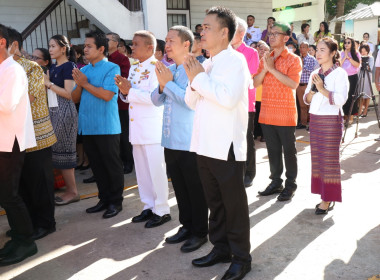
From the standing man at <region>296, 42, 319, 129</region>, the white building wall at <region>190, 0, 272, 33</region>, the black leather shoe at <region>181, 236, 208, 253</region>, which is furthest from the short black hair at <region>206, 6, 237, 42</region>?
the white building wall at <region>190, 0, 272, 33</region>

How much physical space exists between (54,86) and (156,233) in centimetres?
190

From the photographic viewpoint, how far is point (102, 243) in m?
3.89

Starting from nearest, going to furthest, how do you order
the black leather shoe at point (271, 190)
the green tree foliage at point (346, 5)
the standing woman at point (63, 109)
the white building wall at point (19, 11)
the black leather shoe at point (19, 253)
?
1. the black leather shoe at point (19, 253)
2. the standing woman at point (63, 109)
3. the black leather shoe at point (271, 190)
4. the white building wall at point (19, 11)
5. the green tree foliage at point (346, 5)

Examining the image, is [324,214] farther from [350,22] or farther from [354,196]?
[350,22]

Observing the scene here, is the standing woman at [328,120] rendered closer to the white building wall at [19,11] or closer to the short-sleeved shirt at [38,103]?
the short-sleeved shirt at [38,103]

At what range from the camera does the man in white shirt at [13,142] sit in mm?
3305

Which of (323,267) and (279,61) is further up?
(279,61)

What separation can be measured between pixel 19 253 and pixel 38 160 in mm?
868

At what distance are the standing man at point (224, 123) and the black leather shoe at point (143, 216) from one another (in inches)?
54.2

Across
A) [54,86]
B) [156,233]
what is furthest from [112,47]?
Result: [156,233]

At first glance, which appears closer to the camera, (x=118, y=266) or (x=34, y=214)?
(x=118, y=266)

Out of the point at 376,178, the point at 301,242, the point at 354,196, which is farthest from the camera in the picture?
the point at 376,178

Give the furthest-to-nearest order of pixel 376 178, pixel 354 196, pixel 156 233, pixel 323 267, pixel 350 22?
pixel 350 22 → pixel 376 178 → pixel 354 196 → pixel 156 233 → pixel 323 267

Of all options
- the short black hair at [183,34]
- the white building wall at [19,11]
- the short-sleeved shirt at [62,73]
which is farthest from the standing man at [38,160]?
the white building wall at [19,11]
